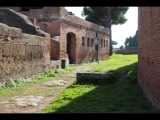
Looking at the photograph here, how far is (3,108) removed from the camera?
644cm

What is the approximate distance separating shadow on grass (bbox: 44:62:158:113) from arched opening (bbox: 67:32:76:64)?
10.7 metres

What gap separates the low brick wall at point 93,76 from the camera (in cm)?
1048

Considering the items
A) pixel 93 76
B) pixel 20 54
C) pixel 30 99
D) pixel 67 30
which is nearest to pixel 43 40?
pixel 20 54

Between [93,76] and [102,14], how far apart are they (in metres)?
25.7

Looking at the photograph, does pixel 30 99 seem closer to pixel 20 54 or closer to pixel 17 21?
pixel 20 54

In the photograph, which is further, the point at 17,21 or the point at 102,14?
the point at 102,14

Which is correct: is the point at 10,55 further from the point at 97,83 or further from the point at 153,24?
the point at 153,24

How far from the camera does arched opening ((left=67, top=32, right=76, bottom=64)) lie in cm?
2105

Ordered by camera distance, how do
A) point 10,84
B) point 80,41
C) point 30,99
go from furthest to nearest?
point 80,41
point 10,84
point 30,99

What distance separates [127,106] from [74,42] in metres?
15.2

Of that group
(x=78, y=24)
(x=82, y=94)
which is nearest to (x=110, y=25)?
(x=78, y=24)

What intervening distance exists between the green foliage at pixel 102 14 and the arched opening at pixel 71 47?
13.7 meters

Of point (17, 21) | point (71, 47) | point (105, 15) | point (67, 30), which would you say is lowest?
point (71, 47)

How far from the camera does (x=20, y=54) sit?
10.8m
